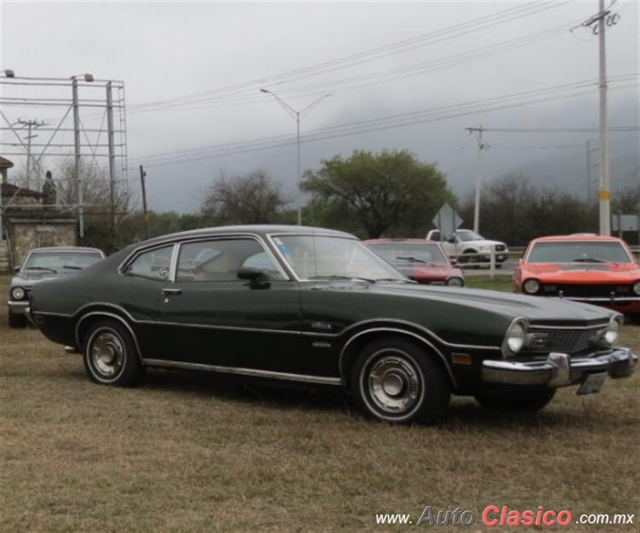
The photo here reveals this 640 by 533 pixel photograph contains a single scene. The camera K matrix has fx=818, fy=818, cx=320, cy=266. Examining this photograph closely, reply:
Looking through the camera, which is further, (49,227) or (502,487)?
(49,227)

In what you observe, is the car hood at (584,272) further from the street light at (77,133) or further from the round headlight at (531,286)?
the street light at (77,133)

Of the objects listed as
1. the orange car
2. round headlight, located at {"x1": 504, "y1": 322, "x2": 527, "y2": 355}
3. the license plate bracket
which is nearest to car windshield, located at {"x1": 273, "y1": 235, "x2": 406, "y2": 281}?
round headlight, located at {"x1": 504, "y1": 322, "x2": 527, "y2": 355}

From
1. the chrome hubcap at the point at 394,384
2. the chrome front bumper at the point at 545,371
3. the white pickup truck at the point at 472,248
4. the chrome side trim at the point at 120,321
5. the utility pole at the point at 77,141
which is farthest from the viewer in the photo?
the utility pole at the point at 77,141

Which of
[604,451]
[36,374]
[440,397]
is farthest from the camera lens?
[36,374]

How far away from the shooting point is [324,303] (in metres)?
5.87

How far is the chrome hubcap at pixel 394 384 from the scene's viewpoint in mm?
5461

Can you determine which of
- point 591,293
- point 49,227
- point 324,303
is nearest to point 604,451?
point 324,303

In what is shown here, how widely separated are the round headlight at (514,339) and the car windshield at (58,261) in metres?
9.22

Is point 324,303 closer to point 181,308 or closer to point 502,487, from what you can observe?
point 181,308

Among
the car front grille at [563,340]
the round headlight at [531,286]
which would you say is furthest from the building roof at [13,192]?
the car front grille at [563,340]

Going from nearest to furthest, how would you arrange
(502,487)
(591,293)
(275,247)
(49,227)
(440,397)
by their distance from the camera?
(502,487)
(440,397)
(275,247)
(591,293)
(49,227)

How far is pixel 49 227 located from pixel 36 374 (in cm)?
3244

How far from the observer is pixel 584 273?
12.0 metres

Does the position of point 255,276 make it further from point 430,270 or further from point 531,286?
point 430,270
